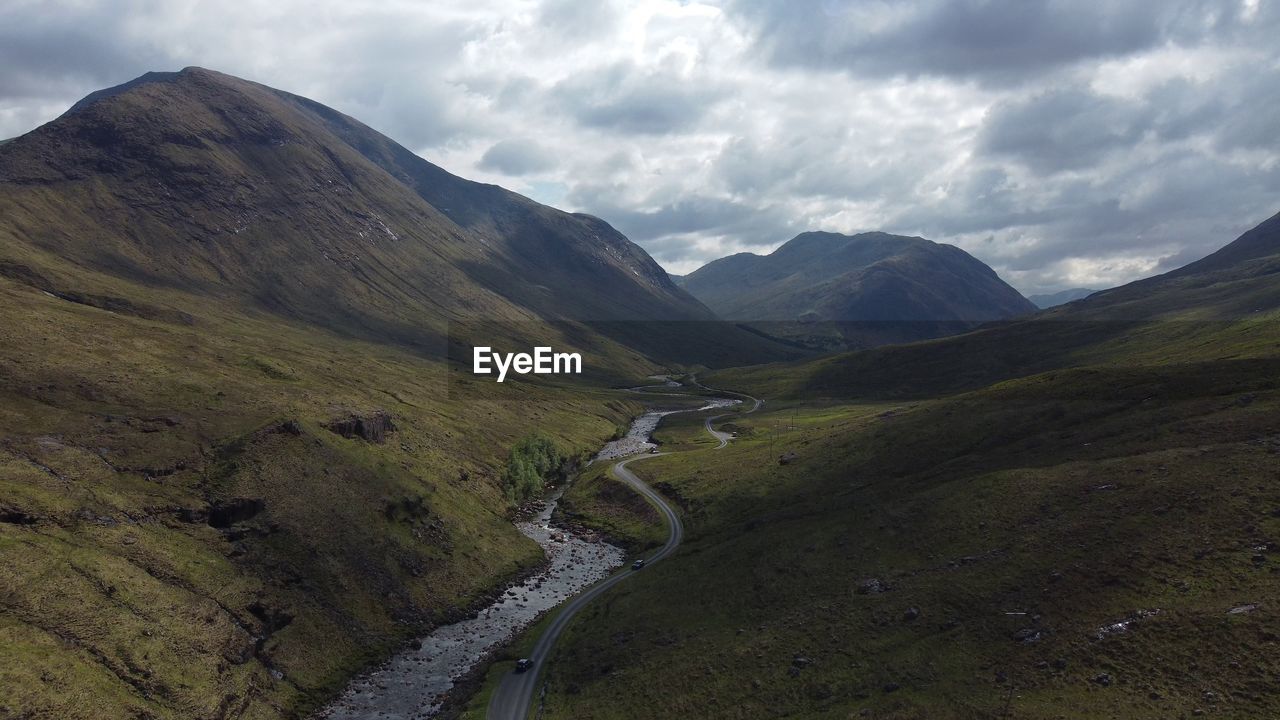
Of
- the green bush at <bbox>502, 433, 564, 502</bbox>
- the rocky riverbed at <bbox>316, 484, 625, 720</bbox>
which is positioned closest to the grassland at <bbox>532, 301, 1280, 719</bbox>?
the rocky riverbed at <bbox>316, 484, 625, 720</bbox>

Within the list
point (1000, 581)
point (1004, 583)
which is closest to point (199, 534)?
point (1000, 581)

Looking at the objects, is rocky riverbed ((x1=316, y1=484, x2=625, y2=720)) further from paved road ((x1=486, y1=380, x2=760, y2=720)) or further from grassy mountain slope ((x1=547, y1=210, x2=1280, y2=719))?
grassy mountain slope ((x1=547, y1=210, x2=1280, y2=719))

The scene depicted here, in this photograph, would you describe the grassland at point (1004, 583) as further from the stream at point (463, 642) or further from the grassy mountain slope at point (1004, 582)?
the stream at point (463, 642)

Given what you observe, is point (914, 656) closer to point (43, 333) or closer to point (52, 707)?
point (52, 707)

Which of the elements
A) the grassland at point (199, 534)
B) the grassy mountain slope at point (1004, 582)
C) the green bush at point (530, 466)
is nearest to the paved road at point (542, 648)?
the grassy mountain slope at point (1004, 582)

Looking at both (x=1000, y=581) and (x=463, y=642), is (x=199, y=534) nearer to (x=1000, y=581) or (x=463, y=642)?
(x=463, y=642)

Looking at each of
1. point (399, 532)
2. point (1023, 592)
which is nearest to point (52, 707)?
point (399, 532)
